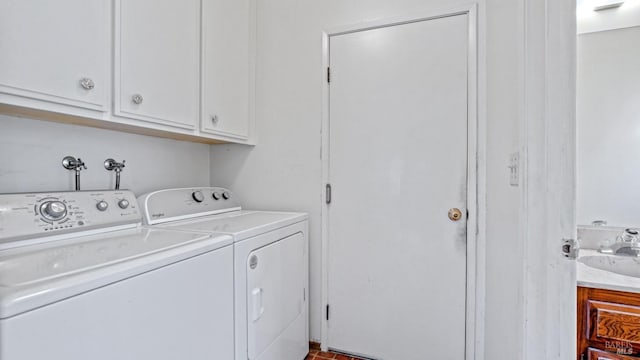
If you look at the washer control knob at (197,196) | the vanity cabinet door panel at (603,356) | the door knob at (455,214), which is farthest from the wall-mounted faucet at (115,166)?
the vanity cabinet door panel at (603,356)

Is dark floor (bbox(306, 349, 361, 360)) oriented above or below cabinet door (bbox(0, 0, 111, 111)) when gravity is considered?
below

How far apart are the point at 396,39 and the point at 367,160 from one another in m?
0.73

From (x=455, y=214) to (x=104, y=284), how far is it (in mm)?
1560

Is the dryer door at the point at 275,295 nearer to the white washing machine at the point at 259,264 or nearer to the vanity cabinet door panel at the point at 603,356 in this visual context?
the white washing machine at the point at 259,264

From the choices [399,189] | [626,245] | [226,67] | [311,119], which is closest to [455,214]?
[399,189]

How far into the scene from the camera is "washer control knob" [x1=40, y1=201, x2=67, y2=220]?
1.08 metres

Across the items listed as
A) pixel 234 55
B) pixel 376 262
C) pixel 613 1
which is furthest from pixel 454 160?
pixel 234 55

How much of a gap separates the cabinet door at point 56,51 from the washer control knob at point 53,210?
0.36 m

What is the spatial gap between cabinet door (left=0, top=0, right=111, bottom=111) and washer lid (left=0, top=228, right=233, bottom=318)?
1.64 ft

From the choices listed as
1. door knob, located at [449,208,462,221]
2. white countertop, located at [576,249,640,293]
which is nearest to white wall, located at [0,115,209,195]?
door knob, located at [449,208,462,221]

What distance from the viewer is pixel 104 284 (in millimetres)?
741

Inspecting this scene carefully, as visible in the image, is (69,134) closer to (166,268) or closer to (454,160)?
(166,268)

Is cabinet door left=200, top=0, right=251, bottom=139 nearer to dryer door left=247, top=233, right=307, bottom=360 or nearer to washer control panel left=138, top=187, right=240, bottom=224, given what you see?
washer control panel left=138, top=187, right=240, bottom=224

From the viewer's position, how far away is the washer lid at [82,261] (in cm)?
62
